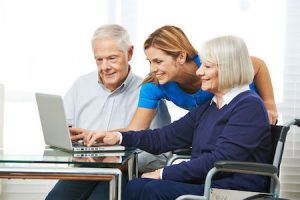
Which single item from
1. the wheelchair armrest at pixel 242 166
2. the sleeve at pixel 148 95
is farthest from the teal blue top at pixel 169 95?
the wheelchair armrest at pixel 242 166

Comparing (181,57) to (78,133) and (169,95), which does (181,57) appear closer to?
(169,95)

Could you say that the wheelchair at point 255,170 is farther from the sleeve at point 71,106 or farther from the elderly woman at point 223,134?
the sleeve at point 71,106

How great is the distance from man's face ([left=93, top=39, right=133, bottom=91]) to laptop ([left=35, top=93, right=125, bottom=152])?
19.6 inches

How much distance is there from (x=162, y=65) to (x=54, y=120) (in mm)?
626

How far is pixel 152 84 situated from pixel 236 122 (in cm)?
68

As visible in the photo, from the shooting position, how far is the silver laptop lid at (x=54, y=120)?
2.44 m

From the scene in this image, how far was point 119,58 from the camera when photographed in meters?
3.05

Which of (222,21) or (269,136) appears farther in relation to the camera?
(222,21)

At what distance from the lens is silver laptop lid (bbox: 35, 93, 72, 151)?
2.44 m

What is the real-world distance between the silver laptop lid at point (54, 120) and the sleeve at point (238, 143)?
452 millimetres

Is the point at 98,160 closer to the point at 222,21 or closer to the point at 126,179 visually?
the point at 126,179

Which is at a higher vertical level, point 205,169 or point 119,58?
point 119,58

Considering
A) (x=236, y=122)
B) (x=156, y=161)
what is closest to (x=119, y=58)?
(x=156, y=161)

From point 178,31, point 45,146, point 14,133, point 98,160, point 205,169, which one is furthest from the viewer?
point 14,133
